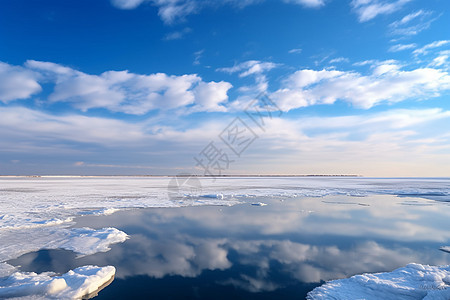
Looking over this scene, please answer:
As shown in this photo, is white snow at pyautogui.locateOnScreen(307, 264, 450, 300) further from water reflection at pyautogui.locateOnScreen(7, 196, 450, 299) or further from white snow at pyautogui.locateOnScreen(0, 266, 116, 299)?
white snow at pyautogui.locateOnScreen(0, 266, 116, 299)

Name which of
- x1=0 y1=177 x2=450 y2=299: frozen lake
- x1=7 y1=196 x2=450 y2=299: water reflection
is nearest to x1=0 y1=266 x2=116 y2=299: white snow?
x1=0 y1=177 x2=450 y2=299: frozen lake

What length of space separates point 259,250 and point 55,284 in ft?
14.0

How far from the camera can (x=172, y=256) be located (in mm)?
5938

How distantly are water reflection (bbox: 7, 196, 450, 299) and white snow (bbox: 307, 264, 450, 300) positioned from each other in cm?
34

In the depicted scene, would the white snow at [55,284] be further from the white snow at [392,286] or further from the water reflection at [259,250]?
the white snow at [392,286]

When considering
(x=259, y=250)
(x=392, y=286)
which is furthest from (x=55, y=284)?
(x=392, y=286)

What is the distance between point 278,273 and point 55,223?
8.03 metres

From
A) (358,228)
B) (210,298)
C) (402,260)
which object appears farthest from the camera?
(358,228)

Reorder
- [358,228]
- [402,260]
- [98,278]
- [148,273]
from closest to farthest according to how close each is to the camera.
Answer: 1. [98,278]
2. [148,273]
3. [402,260]
4. [358,228]

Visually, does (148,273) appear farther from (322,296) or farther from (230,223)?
(230,223)

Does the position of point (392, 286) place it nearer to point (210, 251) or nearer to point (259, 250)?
point (259, 250)

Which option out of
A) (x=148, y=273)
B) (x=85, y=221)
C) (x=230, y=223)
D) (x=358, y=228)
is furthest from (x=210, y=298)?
A: (x=85, y=221)

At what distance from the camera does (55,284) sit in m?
4.06

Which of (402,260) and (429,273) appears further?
(402,260)
